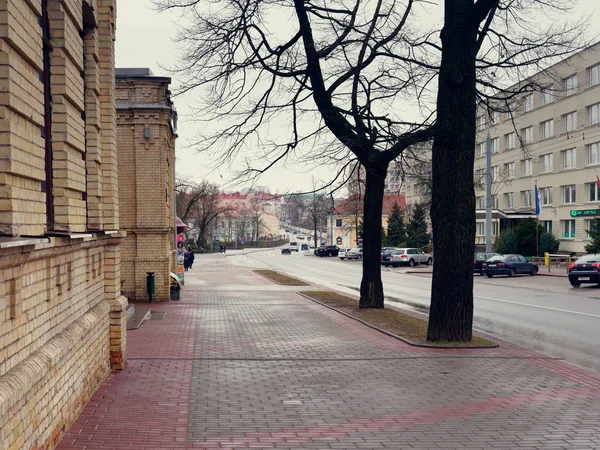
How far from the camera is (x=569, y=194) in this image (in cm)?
5206

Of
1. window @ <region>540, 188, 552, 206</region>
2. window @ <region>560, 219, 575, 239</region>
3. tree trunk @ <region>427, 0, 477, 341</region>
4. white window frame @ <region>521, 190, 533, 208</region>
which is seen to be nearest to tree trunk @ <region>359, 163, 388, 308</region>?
tree trunk @ <region>427, 0, 477, 341</region>

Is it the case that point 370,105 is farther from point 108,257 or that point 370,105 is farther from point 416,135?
point 108,257

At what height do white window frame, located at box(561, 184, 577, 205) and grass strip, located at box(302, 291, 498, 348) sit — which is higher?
white window frame, located at box(561, 184, 577, 205)

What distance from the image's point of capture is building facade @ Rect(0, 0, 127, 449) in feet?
15.1

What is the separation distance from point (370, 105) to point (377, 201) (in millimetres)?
2661

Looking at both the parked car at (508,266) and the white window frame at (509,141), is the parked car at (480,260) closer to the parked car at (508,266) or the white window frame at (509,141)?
the parked car at (508,266)

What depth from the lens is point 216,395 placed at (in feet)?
28.0

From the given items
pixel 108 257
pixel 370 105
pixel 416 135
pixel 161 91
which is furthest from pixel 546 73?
pixel 161 91

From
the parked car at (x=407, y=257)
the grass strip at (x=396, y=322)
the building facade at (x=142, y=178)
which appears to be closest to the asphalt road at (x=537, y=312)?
the grass strip at (x=396, y=322)

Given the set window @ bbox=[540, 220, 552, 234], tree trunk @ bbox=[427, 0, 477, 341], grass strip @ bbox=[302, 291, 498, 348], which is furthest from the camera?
window @ bbox=[540, 220, 552, 234]

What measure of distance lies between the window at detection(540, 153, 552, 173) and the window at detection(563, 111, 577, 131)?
3170mm

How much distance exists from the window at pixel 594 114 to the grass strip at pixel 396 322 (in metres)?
33.0

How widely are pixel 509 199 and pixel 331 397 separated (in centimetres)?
5782

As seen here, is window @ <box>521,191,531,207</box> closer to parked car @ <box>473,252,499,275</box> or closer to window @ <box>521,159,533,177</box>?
window @ <box>521,159,533,177</box>
